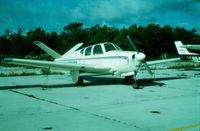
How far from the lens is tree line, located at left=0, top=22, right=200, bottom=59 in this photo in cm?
5844

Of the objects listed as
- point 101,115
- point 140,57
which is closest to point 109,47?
point 140,57

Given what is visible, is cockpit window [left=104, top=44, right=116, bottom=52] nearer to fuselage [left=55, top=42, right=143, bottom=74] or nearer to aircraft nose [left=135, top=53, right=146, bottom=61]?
fuselage [left=55, top=42, right=143, bottom=74]

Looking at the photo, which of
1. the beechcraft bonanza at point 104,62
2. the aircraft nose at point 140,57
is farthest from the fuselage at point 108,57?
the aircraft nose at point 140,57

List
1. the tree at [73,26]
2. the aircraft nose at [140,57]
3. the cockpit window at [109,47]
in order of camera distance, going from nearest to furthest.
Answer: the aircraft nose at [140,57]
the cockpit window at [109,47]
the tree at [73,26]

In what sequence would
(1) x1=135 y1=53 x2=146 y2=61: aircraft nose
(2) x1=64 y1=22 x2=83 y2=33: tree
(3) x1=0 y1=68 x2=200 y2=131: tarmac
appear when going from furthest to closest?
1. (2) x1=64 y1=22 x2=83 y2=33: tree
2. (1) x1=135 y1=53 x2=146 y2=61: aircraft nose
3. (3) x1=0 y1=68 x2=200 y2=131: tarmac

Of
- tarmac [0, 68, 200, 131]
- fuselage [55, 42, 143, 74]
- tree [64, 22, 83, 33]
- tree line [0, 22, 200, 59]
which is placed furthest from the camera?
tree [64, 22, 83, 33]

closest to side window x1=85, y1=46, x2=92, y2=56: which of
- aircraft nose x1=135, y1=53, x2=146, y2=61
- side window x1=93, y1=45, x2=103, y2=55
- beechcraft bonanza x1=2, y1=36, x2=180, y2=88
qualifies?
beechcraft bonanza x1=2, y1=36, x2=180, y2=88

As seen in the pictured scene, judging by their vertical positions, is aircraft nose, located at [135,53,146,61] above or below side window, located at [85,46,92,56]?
below

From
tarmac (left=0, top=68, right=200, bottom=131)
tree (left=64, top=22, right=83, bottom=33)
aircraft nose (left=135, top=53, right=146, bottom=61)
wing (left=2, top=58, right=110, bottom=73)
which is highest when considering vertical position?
tree (left=64, top=22, right=83, bottom=33)

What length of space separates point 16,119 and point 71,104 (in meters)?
1.91

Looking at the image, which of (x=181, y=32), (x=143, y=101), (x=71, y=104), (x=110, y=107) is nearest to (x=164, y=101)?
(x=143, y=101)

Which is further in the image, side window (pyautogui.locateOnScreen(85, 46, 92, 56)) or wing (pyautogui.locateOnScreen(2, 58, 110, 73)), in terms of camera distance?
side window (pyautogui.locateOnScreen(85, 46, 92, 56))

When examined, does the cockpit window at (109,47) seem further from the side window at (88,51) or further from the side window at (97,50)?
the side window at (88,51)

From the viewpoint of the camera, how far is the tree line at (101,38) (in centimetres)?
5844
